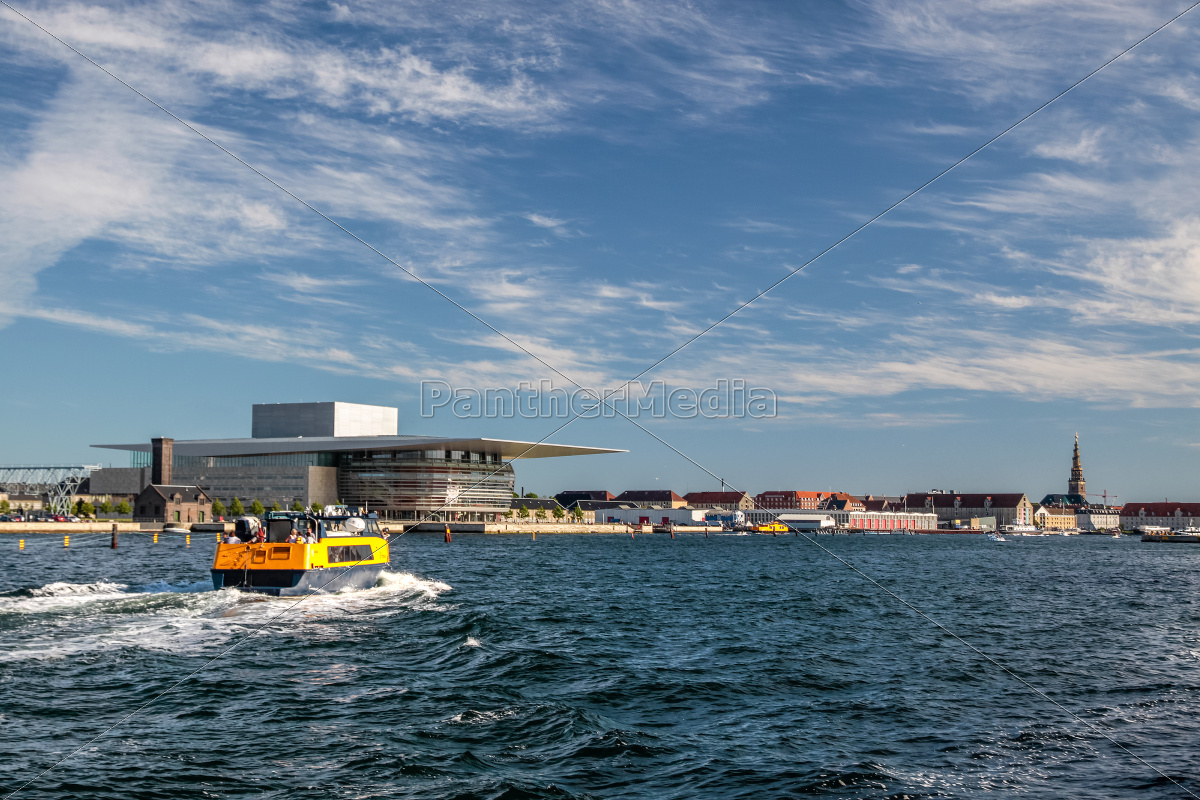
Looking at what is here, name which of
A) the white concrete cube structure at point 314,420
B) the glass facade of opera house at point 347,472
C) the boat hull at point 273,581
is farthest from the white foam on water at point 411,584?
the white concrete cube structure at point 314,420

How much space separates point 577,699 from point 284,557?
45.7ft

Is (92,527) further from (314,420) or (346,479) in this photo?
(314,420)

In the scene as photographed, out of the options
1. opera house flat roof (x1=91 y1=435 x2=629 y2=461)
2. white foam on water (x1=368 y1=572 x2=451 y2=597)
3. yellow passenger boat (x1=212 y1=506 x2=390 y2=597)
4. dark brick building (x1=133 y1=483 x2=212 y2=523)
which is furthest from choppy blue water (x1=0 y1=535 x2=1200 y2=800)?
opera house flat roof (x1=91 y1=435 x2=629 y2=461)

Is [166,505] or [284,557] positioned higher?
[284,557]

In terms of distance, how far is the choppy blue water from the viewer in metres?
9.96

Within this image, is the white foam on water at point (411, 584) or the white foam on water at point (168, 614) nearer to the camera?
the white foam on water at point (168, 614)

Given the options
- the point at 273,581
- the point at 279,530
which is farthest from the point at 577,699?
the point at 279,530

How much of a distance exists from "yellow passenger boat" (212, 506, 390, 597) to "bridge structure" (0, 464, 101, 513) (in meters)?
112

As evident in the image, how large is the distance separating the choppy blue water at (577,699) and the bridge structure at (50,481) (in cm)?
11394

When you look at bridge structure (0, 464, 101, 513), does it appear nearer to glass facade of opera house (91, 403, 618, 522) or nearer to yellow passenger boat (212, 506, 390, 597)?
glass facade of opera house (91, 403, 618, 522)

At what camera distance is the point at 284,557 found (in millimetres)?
25234

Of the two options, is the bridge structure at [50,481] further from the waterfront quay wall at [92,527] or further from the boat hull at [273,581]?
the boat hull at [273,581]

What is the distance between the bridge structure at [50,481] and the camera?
12531cm

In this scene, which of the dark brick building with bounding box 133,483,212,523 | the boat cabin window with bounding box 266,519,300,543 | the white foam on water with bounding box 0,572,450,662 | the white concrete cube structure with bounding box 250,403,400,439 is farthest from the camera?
the white concrete cube structure with bounding box 250,403,400,439
